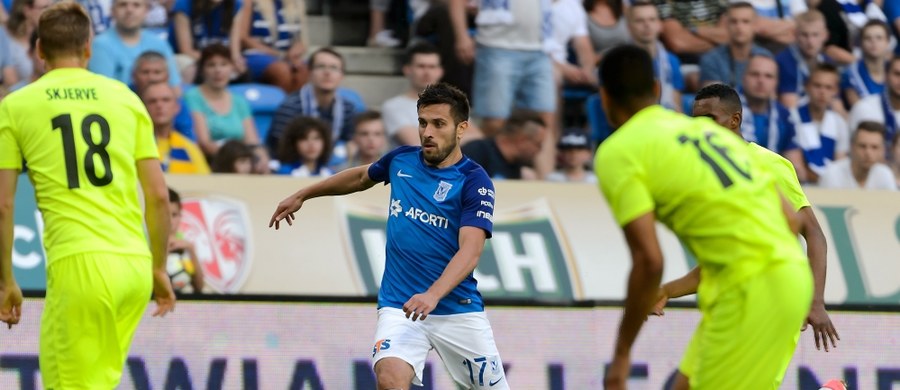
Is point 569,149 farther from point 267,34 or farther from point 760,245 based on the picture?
point 760,245

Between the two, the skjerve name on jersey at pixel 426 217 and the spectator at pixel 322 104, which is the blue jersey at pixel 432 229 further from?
the spectator at pixel 322 104

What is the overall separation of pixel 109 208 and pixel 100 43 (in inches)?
248

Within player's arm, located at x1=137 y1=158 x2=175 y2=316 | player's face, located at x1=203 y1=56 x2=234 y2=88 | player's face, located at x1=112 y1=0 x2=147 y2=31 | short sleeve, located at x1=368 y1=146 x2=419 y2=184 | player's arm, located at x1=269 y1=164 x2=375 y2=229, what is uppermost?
player's arm, located at x1=137 y1=158 x2=175 y2=316

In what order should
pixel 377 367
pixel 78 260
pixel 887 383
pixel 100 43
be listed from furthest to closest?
pixel 100 43 < pixel 887 383 < pixel 377 367 < pixel 78 260

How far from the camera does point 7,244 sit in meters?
6.45

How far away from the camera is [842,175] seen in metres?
14.2

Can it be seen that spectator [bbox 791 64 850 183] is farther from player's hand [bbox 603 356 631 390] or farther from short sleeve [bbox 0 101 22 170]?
short sleeve [bbox 0 101 22 170]

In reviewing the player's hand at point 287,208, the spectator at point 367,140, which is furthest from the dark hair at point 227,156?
the player's hand at point 287,208

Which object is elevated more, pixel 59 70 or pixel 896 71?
pixel 59 70

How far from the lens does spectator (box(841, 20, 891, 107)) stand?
1490 centimetres

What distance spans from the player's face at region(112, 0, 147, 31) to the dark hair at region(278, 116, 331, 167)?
4.97 ft

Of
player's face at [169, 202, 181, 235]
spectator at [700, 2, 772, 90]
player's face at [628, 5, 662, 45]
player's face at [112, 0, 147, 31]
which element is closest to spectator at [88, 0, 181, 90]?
player's face at [112, 0, 147, 31]

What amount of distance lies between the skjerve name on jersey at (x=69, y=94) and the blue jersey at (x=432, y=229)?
1.94 m

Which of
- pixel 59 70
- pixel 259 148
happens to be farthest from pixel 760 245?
pixel 259 148
